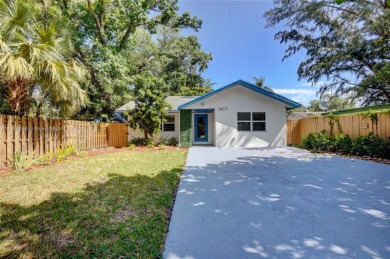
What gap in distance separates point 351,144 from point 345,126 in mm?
1537

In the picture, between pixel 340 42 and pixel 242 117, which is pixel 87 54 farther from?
pixel 340 42

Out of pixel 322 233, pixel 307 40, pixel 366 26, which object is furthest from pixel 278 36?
pixel 322 233

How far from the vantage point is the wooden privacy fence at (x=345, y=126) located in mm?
8883

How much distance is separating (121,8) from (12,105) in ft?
33.5

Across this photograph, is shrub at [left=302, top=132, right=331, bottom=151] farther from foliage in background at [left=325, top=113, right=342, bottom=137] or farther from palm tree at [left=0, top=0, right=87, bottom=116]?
palm tree at [left=0, top=0, right=87, bottom=116]

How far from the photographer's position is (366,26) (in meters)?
17.7

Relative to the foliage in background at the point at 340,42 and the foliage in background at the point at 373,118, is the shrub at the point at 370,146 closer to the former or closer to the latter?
the foliage in background at the point at 373,118

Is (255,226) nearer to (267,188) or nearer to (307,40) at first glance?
(267,188)

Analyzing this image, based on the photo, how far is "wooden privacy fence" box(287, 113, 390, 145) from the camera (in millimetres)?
8883

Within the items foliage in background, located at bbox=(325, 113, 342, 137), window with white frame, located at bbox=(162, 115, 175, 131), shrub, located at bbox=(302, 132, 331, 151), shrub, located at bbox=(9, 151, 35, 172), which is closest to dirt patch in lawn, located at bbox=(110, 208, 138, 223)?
shrub, located at bbox=(9, 151, 35, 172)

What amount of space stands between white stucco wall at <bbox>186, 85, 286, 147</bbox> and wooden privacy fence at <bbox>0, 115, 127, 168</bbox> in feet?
22.6

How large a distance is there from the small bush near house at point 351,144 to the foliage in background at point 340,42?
10270 mm

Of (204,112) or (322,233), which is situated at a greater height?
(204,112)

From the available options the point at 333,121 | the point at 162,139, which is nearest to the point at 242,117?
the point at 333,121
